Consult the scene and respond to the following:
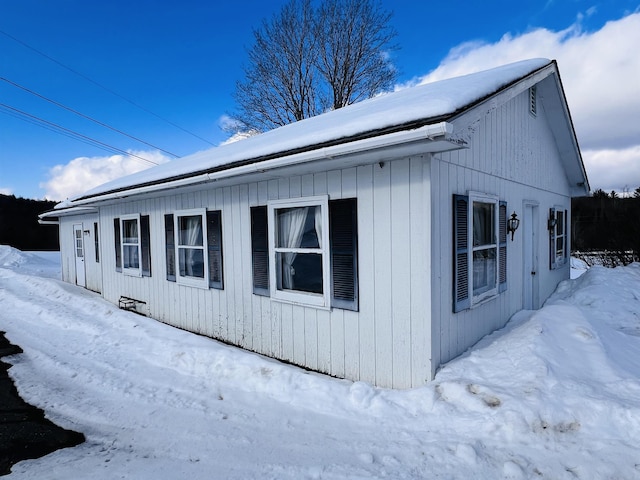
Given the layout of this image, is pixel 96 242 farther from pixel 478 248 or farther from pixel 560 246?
pixel 560 246

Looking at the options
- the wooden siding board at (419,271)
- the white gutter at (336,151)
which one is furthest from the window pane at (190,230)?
the wooden siding board at (419,271)

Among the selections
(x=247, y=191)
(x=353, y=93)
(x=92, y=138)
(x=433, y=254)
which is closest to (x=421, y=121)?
(x=433, y=254)

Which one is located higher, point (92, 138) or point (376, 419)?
point (92, 138)

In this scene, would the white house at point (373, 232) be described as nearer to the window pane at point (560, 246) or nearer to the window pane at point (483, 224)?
the window pane at point (483, 224)

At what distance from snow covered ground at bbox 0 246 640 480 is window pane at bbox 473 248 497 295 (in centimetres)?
65

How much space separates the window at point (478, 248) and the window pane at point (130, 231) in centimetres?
684

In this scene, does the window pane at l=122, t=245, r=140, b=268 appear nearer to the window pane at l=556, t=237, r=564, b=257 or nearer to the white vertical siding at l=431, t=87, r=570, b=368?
Result: the white vertical siding at l=431, t=87, r=570, b=368

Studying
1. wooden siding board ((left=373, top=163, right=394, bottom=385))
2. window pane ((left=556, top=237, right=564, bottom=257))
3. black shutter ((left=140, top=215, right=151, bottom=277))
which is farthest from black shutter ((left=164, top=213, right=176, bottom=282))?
window pane ((left=556, top=237, right=564, bottom=257))

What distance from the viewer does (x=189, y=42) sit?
543 inches

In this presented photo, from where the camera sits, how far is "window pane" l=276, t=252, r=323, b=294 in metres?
4.33

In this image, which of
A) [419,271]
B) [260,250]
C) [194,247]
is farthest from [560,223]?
[194,247]

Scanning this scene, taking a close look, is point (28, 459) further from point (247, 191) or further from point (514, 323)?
point (514, 323)

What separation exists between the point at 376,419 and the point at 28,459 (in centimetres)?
285

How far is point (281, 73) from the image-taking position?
1898 centimetres
